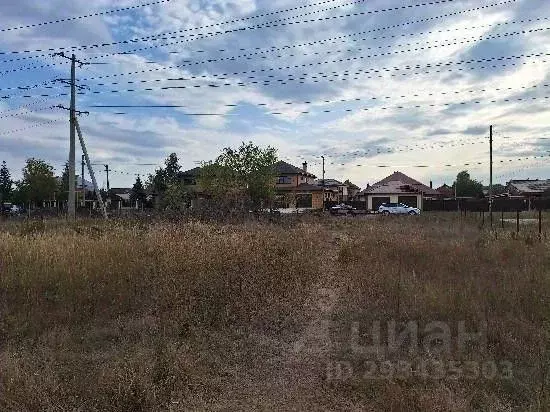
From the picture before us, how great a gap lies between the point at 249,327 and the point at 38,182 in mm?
59094

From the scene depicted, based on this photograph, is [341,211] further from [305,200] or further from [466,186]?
[466,186]

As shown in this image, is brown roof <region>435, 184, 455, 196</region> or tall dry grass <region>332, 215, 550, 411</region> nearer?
tall dry grass <region>332, 215, 550, 411</region>

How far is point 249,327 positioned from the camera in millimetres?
5688

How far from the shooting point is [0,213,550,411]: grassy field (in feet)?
13.4

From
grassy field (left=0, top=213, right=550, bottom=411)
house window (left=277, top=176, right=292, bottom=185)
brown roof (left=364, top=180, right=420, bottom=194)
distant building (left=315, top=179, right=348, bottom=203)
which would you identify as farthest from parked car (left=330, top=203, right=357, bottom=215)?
grassy field (left=0, top=213, right=550, bottom=411)

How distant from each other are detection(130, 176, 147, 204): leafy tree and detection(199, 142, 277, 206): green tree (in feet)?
71.4

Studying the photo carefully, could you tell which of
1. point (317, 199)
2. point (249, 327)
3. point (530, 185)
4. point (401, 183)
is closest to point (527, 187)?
point (530, 185)

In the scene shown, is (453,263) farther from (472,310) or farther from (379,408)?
(379,408)

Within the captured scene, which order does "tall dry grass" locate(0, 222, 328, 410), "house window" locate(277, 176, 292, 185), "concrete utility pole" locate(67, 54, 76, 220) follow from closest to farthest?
1. "tall dry grass" locate(0, 222, 328, 410)
2. "concrete utility pole" locate(67, 54, 76, 220)
3. "house window" locate(277, 176, 292, 185)

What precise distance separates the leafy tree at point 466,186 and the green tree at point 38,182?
65215 mm

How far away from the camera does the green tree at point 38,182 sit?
57.2 meters

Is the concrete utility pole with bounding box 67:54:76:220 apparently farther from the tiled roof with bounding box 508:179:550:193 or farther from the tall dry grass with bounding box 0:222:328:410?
the tiled roof with bounding box 508:179:550:193

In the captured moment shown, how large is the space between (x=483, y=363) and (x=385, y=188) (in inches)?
2431

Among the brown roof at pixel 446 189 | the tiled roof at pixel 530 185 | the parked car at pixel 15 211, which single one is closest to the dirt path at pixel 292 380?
the parked car at pixel 15 211
